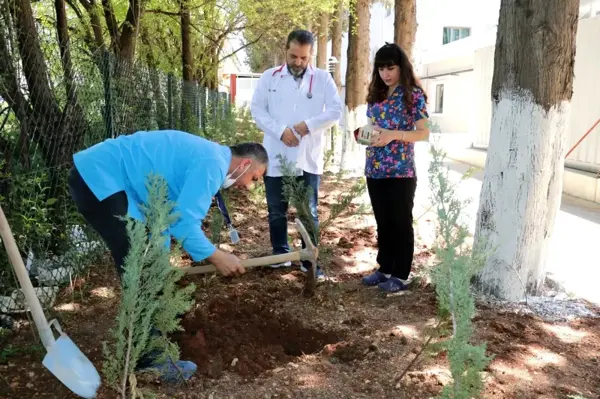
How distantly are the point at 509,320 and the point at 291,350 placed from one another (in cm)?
138

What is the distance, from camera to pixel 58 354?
245 cm

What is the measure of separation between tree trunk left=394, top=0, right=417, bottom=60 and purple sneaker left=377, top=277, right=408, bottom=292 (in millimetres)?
4124

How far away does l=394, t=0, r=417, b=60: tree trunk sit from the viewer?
725 cm

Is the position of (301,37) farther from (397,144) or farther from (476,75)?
(476,75)

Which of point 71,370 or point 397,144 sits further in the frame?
point 397,144

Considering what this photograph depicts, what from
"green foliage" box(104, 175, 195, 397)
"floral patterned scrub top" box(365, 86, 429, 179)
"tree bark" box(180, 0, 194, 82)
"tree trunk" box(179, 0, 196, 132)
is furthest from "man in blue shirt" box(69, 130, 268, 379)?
"tree bark" box(180, 0, 194, 82)

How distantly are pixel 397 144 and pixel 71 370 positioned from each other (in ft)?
7.74

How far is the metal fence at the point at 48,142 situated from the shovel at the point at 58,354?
765 millimetres

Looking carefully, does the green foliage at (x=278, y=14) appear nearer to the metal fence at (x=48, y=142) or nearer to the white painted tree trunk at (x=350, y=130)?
the white painted tree trunk at (x=350, y=130)

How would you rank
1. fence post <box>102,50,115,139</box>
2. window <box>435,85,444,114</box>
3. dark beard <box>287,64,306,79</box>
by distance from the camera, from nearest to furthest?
dark beard <box>287,64,306,79</box> < fence post <box>102,50,115,139</box> < window <box>435,85,444,114</box>

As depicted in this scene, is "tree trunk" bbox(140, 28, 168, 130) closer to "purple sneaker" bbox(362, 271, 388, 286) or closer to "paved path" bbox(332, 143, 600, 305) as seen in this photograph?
"paved path" bbox(332, 143, 600, 305)

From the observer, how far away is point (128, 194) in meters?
2.62

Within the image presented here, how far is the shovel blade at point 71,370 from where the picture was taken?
2.42 meters

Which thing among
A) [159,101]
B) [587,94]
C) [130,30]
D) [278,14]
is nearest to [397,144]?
[159,101]
